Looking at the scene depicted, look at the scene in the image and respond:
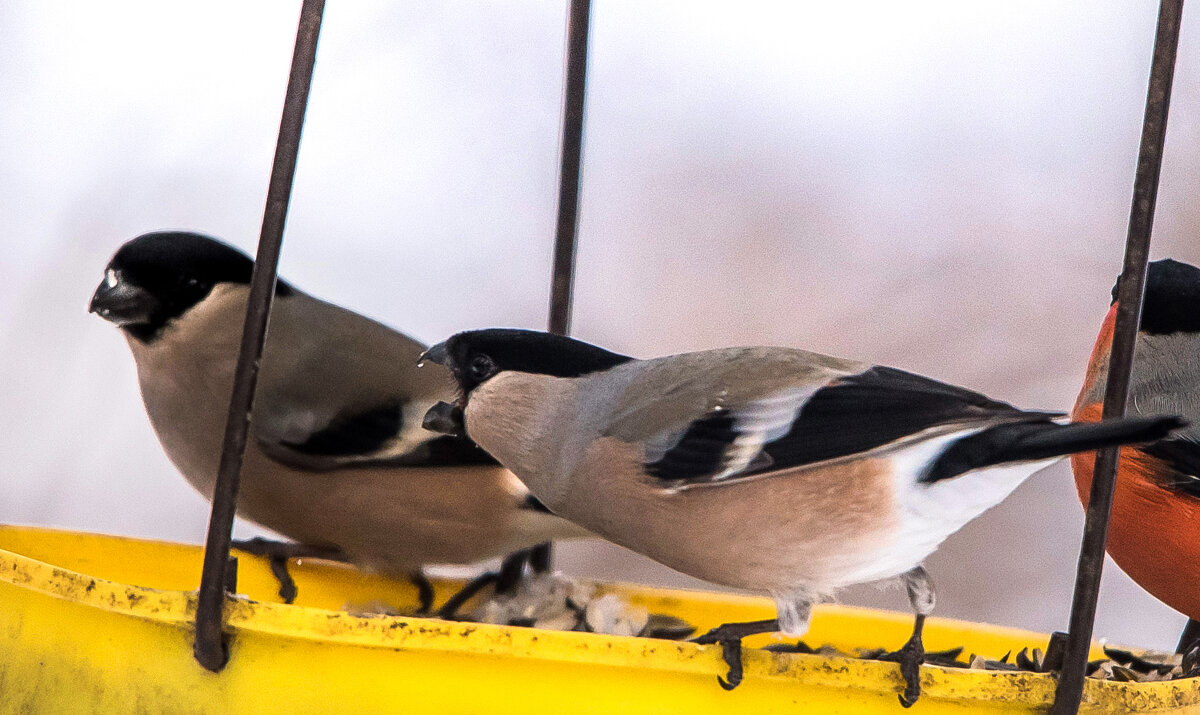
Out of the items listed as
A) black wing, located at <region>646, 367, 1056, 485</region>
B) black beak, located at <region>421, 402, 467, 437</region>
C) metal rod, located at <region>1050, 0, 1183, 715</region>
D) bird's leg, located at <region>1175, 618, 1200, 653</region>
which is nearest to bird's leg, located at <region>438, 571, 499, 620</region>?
black beak, located at <region>421, 402, 467, 437</region>

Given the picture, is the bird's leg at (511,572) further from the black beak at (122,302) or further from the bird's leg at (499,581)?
the black beak at (122,302)

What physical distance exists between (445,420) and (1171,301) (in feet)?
3.70

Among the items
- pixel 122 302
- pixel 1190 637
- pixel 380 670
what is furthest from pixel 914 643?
Answer: pixel 122 302

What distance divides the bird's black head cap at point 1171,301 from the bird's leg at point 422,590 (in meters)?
1.08

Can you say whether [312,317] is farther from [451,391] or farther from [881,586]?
[881,586]

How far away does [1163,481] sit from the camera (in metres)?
1.68

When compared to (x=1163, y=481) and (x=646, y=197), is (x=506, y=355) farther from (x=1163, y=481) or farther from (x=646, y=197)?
(x=646, y=197)

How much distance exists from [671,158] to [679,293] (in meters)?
0.37

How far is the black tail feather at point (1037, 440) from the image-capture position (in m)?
0.97

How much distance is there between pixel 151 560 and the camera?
1539 millimetres

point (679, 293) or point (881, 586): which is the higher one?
point (679, 293)

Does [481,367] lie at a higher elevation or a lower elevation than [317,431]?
higher

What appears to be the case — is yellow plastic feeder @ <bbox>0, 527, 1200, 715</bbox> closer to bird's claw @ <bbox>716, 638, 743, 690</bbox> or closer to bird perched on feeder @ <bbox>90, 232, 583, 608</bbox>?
bird's claw @ <bbox>716, 638, 743, 690</bbox>

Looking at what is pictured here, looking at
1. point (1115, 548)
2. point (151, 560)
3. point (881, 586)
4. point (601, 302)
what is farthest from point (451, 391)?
point (601, 302)
